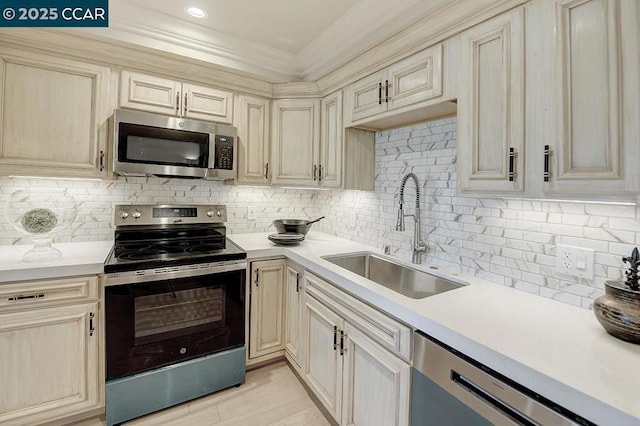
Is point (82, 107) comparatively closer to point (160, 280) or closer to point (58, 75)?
point (58, 75)

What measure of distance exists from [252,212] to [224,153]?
0.71 metres

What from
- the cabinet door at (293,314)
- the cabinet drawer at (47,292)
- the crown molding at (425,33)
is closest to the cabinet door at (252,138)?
the crown molding at (425,33)

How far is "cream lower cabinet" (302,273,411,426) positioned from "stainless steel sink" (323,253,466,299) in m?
0.40

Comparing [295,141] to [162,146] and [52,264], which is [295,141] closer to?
[162,146]

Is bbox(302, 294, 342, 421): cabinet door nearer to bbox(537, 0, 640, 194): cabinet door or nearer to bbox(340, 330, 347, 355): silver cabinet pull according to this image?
bbox(340, 330, 347, 355): silver cabinet pull

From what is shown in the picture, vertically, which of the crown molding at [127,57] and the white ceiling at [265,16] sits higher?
the white ceiling at [265,16]

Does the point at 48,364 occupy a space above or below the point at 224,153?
below

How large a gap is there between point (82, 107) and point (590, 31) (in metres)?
2.66

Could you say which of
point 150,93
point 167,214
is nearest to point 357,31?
point 150,93

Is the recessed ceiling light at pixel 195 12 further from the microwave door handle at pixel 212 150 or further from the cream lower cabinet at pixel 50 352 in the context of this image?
the cream lower cabinet at pixel 50 352

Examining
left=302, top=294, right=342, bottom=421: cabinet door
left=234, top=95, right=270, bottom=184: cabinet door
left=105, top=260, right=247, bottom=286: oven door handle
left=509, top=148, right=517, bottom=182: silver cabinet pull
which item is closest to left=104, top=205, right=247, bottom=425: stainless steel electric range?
left=105, top=260, right=247, bottom=286: oven door handle

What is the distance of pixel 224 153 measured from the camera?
2.36m

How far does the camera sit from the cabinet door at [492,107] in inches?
47.5

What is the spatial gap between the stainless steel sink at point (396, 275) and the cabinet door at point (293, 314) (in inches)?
12.6
